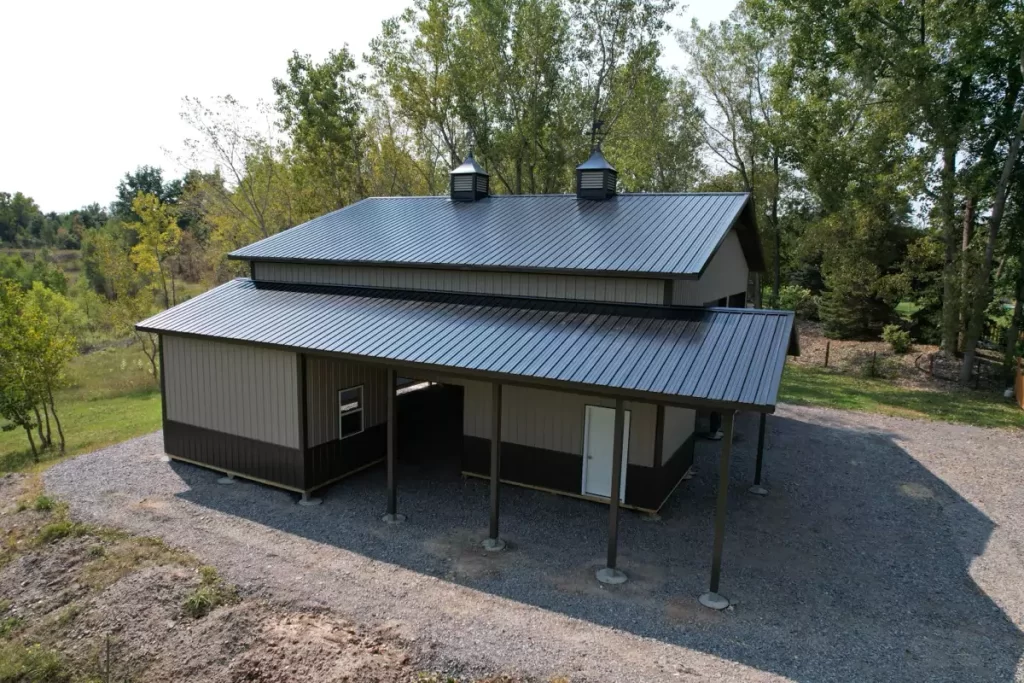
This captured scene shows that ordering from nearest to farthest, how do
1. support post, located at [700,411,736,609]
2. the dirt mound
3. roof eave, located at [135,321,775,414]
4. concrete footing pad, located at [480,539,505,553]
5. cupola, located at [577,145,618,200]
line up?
the dirt mound < roof eave, located at [135,321,775,414] < support post, located at [700,411,736,609] < concrete footing pad, located at [480,539,505,553] < cupola, located at [577,145,618,200]

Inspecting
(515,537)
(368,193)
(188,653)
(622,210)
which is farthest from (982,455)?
(368,193)

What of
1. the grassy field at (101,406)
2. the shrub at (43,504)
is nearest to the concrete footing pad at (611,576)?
the shrub at (43,504)

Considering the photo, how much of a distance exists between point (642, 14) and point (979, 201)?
1573cm

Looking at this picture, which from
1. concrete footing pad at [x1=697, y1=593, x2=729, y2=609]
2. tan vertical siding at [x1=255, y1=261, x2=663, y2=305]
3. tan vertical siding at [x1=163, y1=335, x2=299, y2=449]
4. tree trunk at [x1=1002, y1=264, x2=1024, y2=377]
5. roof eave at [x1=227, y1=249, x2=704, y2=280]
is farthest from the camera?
tree trunk at [x1=1002, y1=264, x2=1024, y2=377]

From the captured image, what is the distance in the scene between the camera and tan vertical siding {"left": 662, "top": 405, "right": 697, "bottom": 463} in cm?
1130

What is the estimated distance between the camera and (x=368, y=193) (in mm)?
33250

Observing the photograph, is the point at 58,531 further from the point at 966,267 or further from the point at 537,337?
the point at 966,267

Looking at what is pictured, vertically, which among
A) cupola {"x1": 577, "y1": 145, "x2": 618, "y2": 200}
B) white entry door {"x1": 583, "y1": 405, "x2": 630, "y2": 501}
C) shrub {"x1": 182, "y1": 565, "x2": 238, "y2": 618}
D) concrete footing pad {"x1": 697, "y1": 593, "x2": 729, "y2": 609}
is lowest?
shrub {"x1": 182, "y1": 565, "x2": 238, "y2": 618}

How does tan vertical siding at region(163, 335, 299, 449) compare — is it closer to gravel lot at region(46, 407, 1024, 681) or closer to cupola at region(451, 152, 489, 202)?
gravel lot at region(46, 407, 1024, 681)

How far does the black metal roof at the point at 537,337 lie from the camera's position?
28.6 feet

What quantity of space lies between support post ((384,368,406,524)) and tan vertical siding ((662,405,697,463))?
481 centimetres

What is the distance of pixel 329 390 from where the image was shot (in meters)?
12.3

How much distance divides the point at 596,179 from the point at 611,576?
1001 centimetres

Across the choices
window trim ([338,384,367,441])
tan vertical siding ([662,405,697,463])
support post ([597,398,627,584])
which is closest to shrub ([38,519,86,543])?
window trim ([338,384,367,441])
